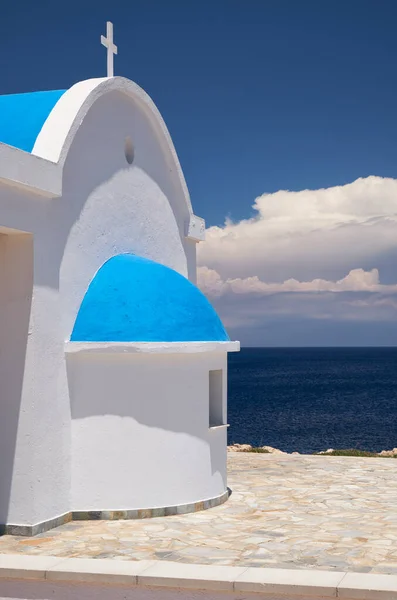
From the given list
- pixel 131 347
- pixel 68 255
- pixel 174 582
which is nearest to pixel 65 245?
pixel 68 255

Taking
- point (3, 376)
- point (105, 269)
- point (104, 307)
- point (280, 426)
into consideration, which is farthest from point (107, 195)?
point (280, 426)

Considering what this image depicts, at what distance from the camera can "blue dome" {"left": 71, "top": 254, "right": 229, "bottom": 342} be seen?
11.0m

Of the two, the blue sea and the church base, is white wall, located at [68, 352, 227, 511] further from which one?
the blue sea

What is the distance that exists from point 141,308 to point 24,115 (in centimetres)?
315

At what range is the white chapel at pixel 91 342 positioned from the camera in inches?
393

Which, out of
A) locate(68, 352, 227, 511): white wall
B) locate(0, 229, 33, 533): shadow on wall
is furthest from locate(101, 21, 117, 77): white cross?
locate(68, 352, 227, 511): white wall

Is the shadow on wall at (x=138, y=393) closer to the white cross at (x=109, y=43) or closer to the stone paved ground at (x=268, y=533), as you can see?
the stone paved ground at (x=268, y=533)

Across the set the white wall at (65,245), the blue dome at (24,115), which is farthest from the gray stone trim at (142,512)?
the blue dome at (24,115)

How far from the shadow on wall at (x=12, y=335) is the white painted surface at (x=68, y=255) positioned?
28 mm

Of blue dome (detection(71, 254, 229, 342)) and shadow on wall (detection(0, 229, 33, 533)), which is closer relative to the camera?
shadow on wall (detection(0, 229, 33, 533))

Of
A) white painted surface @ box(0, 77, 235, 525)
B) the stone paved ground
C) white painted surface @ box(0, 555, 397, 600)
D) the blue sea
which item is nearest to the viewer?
white painted surface @ box(0, 555, 397, 600)

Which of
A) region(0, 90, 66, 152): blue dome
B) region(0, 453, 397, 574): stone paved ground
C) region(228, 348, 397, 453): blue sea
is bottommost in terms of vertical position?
region(228, 348, 397, 453): blue sea

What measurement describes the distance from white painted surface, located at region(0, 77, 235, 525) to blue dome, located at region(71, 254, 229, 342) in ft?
0.69

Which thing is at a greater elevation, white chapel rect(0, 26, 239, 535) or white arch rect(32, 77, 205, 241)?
white arch rect(32, 77, 205, 241)
